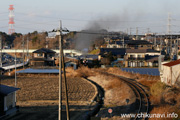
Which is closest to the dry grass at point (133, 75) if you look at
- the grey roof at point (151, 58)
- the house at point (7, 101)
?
the grey roof at point (151, 58)

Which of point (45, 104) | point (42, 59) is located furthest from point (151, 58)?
point (45, 104)

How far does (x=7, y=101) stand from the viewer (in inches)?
406

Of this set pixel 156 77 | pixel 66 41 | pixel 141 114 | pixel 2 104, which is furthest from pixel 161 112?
pixel 66 41

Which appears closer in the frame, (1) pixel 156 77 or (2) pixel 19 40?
(1) pixel 156 77

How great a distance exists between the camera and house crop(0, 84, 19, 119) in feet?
32.4

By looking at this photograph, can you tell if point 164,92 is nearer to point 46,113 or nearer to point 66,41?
point 46,113

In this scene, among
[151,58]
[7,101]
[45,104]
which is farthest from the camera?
[151,58]

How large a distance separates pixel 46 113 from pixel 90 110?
2037 mm

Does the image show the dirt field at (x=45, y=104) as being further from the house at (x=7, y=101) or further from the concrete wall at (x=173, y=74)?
the concrete wall at (x=173, y=74)

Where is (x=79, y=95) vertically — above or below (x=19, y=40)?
below

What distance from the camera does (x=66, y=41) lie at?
62875mm

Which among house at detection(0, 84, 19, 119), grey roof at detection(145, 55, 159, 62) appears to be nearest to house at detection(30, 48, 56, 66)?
grey roof at detection(145, 55, 159, 62)

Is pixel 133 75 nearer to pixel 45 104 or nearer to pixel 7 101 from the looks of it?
pixel 45 104

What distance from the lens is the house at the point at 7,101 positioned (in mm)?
9883
